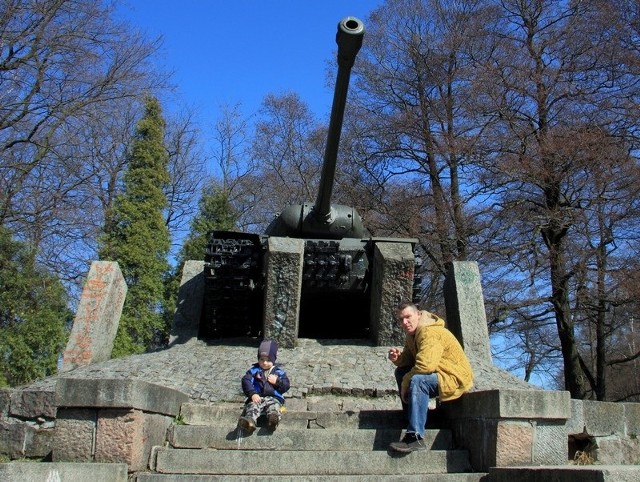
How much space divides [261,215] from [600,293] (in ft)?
47.0

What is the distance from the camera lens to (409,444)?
4.68 m

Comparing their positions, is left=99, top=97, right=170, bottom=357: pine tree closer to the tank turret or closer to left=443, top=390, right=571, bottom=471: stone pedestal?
the tank turret

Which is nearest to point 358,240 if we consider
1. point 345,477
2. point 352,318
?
point 352,318

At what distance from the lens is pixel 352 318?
1048 centimetres

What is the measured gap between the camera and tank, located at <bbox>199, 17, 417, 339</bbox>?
373 inches

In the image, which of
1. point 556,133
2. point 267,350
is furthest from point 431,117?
point 267,350

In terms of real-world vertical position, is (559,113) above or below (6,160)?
above

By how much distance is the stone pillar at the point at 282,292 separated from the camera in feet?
29.6

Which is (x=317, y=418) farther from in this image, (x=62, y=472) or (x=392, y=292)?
(x=392, y=292)

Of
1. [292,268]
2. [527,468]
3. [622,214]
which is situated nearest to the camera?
[527,468]

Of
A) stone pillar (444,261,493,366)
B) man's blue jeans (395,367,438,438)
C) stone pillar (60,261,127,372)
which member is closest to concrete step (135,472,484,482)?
man's blue jeans (395,367,438,438)

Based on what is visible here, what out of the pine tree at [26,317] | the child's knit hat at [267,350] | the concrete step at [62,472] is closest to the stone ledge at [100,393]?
the concrete step at [62,472]

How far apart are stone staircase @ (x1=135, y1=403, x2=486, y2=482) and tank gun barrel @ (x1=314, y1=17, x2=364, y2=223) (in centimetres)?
354

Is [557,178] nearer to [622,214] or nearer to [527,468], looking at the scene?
[622,214]
